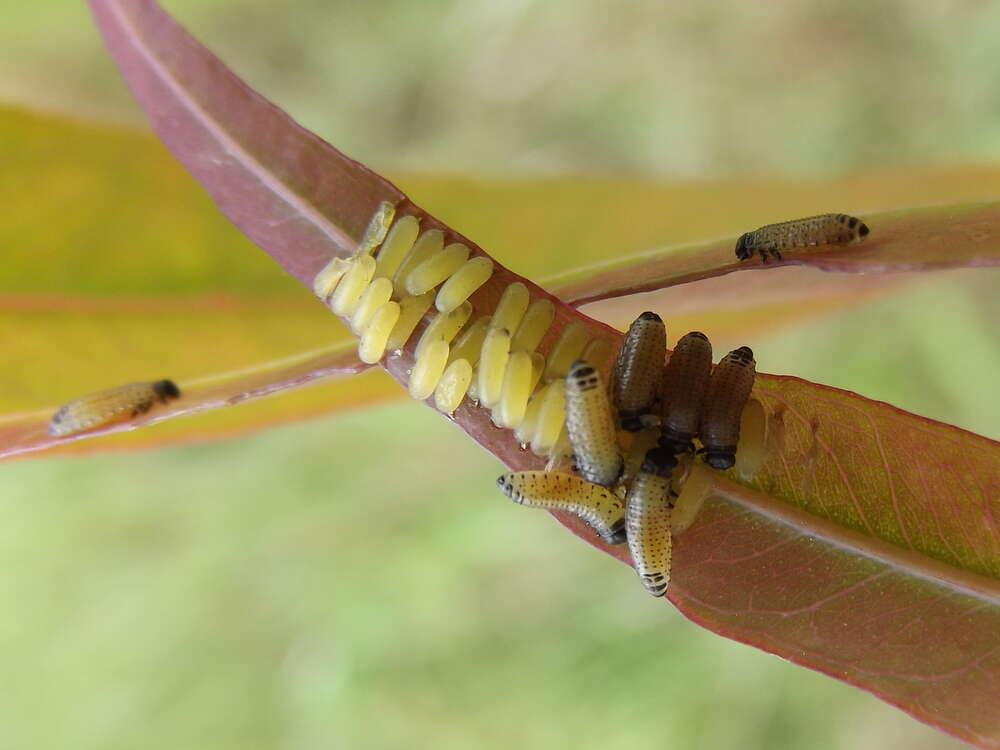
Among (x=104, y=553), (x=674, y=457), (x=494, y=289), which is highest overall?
(x=494, y=289)

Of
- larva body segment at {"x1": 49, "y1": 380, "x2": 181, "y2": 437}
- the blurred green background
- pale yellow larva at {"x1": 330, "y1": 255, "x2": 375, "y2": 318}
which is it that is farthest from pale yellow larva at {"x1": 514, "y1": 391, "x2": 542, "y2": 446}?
the blurred green background

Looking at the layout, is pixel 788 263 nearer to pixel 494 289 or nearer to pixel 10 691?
pixel 494 289

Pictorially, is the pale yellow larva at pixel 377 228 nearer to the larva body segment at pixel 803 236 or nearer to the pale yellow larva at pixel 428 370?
the pale yellow larva at pixel 428 370

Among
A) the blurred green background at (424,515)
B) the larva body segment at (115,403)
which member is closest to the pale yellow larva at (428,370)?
the larva body segment at (115,403)

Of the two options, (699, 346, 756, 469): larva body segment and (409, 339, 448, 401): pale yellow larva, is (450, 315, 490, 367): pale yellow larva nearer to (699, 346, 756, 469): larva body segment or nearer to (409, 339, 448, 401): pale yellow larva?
(409, 339, 448, 401): pale yellow larva

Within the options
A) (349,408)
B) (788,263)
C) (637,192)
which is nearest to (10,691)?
(349,408)

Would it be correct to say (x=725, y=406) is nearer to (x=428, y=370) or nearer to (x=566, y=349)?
(x=566, y=349)
